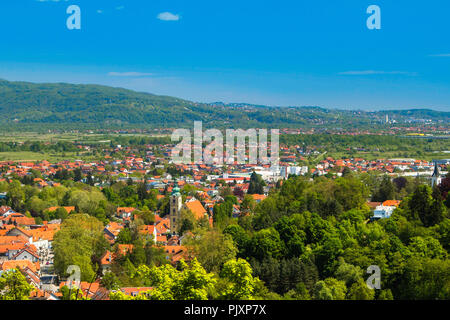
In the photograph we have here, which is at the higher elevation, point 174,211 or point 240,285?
point 240,285

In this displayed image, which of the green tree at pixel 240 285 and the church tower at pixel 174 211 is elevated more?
the green tree at pixel 240 285

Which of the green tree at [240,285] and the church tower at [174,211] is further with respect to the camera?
the church tower at [174,211]

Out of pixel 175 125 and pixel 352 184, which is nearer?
pixel 352 184

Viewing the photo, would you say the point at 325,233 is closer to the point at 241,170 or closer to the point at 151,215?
the point at 151,215

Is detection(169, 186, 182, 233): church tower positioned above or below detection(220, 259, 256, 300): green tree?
below

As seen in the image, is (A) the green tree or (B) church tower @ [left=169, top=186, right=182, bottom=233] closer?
(A) the green tree

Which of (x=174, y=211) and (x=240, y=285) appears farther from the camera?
(x=174, y=211)

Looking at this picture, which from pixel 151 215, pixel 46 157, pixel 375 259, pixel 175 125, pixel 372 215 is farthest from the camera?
pixel 175 125
